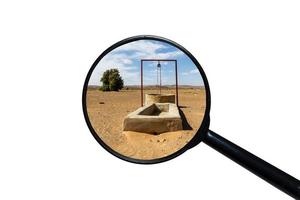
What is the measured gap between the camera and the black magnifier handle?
1.08 metres

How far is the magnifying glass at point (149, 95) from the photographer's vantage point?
1243 millimetres

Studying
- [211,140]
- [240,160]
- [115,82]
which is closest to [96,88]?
[115,82]

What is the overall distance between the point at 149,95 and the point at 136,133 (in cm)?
16

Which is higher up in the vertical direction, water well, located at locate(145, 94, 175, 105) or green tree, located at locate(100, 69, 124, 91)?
green tree, located at locate(100, 69, 124, 91)

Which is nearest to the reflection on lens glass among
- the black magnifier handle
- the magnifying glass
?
the magnifying glass

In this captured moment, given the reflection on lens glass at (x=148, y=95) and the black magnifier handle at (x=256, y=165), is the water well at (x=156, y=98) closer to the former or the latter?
the reflection on lens glass at (x=148, y=95)

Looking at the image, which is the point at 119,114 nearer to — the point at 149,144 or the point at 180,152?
the point at 149,144

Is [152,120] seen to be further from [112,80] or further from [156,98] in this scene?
[112,80]

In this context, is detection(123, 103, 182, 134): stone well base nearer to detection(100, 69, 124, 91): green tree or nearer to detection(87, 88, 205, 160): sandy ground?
detection(87, 88, 205, 160): sandy ground

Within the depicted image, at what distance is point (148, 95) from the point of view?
4.14 ft

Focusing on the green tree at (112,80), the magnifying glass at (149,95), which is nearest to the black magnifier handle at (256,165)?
the magnifying glass at (149,95)

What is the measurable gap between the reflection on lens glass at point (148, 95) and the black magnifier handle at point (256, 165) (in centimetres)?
11

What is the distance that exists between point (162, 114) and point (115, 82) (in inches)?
9.0

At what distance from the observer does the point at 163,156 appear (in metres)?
1.27
